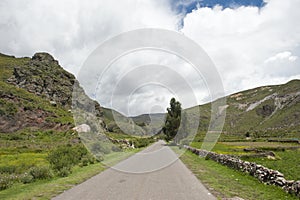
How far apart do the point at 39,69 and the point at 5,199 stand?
5636 inches

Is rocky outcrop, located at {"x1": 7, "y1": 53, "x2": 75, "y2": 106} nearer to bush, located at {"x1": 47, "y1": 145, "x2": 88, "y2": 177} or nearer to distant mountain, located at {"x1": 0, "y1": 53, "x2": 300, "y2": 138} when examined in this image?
distant mountain, located at {"x1": 0, "y1": 53, "x2": 300, "y2": 138}

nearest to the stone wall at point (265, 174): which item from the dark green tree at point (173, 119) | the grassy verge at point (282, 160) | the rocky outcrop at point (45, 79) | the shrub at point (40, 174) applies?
the grassy verge at point (282, 160)

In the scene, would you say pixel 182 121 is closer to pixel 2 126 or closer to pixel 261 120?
pixel 2 126

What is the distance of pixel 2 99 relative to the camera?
88375 mm

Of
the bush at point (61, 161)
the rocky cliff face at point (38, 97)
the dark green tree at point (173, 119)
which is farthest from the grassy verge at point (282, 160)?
the dark green tree at point (173, 119)

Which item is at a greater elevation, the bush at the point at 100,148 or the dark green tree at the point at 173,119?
the dark green tree at the point at 173,119

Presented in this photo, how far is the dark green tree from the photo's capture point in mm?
73125

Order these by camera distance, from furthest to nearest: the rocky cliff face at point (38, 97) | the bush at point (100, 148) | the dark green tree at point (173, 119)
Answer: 1. the rocky cliff face at point (38, 97)
2. the dark green tree at point (173, 119)
3. the bush at point (100, 148)

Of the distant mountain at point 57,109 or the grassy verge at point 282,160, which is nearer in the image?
the grassy verge at point 282,160

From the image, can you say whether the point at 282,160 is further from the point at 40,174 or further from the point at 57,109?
the point at 57,109

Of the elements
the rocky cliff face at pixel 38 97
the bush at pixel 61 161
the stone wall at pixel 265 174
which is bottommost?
the stone wall at pixel 265 174

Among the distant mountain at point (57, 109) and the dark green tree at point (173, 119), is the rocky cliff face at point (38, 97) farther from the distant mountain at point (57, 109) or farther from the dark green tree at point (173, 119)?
the dark green tree at point (173, 119)

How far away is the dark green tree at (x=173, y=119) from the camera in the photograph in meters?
73.1

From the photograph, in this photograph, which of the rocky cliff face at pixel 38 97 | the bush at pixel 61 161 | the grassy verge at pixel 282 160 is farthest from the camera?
the rocky cliff face at pixel 38 97
